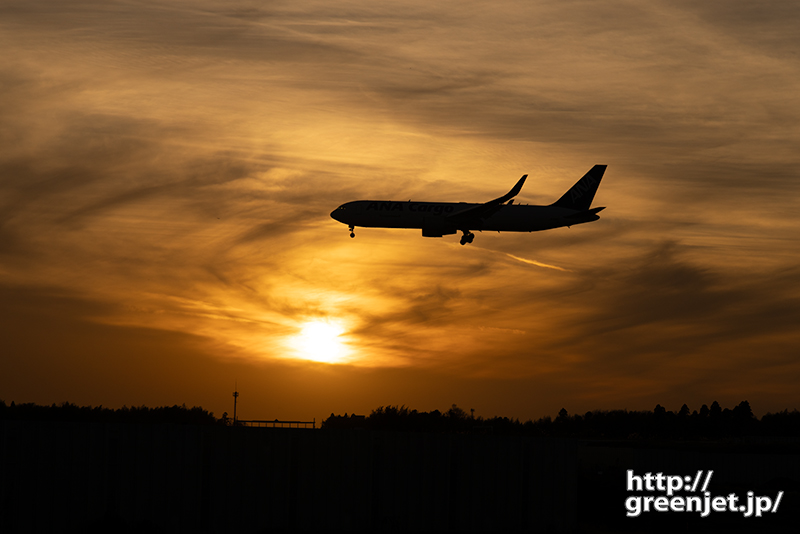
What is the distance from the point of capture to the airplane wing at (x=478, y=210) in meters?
76.0

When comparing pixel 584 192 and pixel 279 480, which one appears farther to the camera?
pixel 584 192

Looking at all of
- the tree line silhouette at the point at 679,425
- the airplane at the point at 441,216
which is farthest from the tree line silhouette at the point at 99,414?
the tree line silhouette at the point at 679,425

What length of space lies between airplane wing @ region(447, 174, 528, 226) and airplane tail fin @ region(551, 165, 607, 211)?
18.2 metres

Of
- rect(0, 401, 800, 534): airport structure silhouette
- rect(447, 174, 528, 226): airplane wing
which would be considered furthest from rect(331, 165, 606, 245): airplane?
rect(0, 401, 800, 534): airport structure silhouette

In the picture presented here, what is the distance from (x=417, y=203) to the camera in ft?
258

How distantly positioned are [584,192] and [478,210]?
84.8ft

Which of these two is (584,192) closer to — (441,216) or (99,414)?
(441,216)

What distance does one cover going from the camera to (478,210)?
77062mm

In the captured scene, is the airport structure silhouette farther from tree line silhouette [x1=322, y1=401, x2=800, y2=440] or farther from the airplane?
tree line silhouette [x1=322, y1=401, x2=800, y2=440]

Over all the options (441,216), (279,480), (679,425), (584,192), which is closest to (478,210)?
(441,216)

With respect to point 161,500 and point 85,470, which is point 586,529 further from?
point 85,470

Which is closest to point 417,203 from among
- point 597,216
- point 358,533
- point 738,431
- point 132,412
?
point 597,216

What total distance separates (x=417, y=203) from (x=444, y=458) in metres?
43.0

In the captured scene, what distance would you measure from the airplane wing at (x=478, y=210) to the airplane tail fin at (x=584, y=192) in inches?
717
